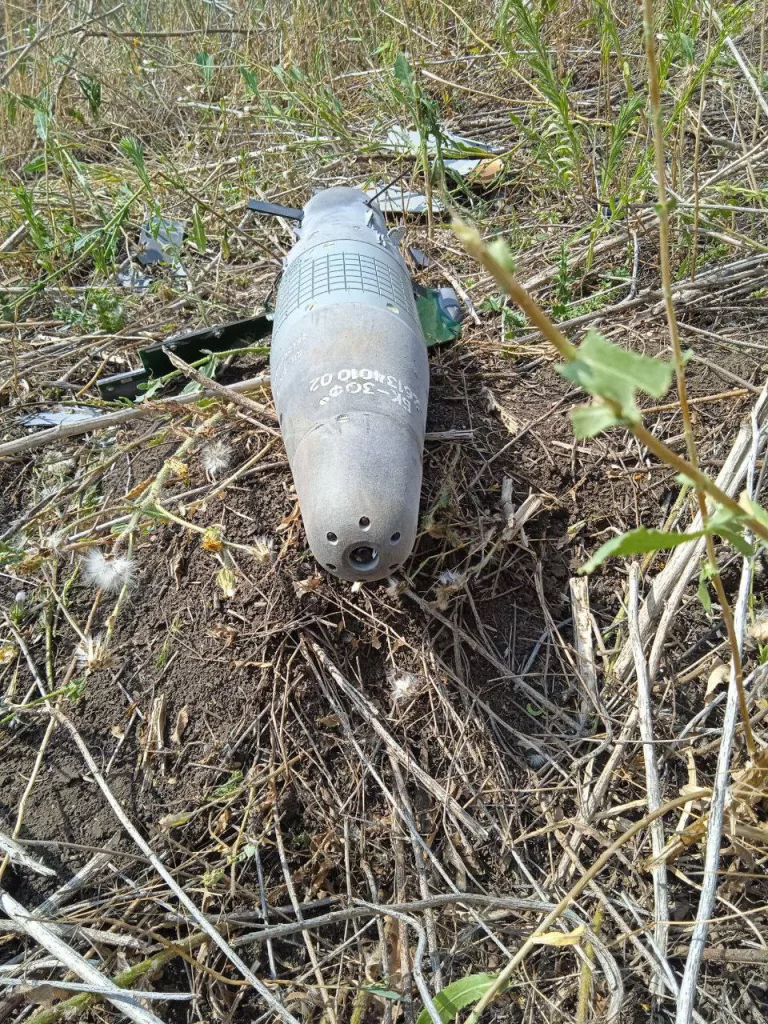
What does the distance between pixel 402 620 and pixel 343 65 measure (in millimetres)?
3309

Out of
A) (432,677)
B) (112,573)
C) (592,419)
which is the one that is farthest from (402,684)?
(592,419)

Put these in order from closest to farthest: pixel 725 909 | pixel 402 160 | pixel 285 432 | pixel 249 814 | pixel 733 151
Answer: pixel 725 909
pixel 249 814
pixel 285 432
pixel 733 151
pixel 402 160

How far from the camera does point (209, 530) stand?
174cm

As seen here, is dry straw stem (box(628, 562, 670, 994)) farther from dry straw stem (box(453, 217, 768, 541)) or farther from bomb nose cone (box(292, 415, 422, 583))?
dry straw stem (box(453, 217, 768, 541))

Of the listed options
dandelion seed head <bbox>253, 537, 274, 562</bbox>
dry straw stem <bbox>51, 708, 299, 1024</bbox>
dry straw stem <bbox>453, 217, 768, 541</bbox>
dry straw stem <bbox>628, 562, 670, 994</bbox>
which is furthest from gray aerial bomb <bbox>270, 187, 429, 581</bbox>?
dry straw stem <bbox>453, 217, 768, 541</bbox>

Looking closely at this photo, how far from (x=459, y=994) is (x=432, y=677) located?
622 millimetres

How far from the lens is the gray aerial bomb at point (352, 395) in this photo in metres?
1.47

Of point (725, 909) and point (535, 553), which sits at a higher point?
point (535, 553)

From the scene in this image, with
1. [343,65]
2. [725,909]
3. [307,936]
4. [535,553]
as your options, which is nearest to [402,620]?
[535,553]

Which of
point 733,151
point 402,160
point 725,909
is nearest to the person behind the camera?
point 725,909

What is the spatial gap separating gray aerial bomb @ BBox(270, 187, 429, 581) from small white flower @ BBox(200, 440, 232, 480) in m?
0.31

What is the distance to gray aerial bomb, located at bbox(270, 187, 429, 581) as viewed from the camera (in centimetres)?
147

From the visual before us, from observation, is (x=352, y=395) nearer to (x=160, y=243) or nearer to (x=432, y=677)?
(x=432, y=677)

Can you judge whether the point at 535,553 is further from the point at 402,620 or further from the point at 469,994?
the point at 469,994
